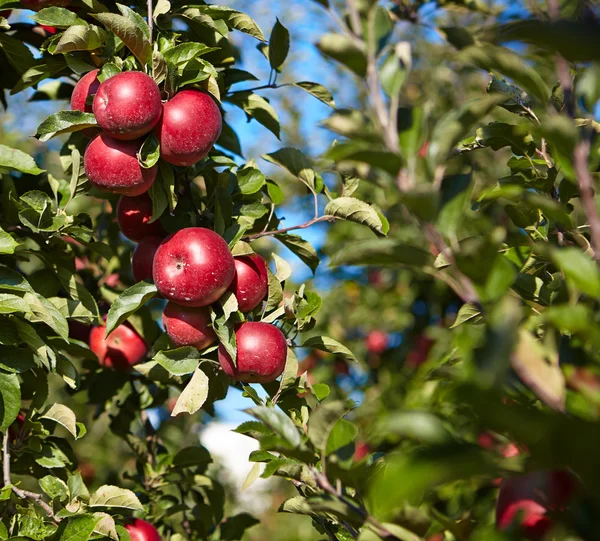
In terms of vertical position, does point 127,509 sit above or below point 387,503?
below

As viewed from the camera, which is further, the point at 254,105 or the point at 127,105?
the point at 254,105

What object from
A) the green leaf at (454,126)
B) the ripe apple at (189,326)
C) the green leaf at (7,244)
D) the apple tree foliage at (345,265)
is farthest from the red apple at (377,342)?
the green leaf at (454,126)

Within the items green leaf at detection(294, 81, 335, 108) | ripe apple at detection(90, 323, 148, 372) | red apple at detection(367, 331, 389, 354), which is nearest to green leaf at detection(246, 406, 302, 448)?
green leaf at detection(294, 81, 335, 108)

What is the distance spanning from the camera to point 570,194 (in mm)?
1177

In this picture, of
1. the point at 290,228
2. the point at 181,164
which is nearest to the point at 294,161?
the point at 290,228

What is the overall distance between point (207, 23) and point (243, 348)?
72 cm

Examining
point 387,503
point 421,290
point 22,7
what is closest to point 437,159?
point 387,503

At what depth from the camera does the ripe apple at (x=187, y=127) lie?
52.0 inches

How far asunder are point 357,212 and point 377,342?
10.6ft

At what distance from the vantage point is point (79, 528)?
1.27m

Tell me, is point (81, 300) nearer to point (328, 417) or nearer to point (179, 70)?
point (179, 70)

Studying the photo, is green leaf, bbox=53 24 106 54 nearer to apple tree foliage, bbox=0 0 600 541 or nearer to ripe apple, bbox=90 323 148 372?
apple tree foliage, bbox=0 0 600 541

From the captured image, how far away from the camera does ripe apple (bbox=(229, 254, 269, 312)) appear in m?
1.44

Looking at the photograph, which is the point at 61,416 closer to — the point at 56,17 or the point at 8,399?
the point at 8,399
